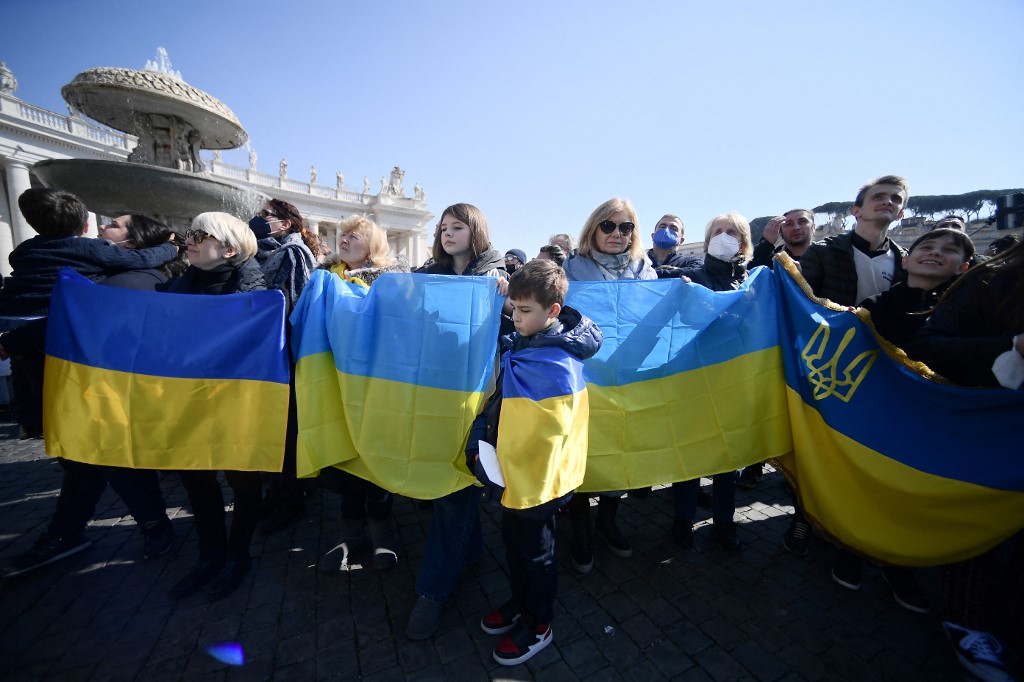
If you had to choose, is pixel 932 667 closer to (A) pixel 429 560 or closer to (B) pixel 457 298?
(A) pixel 429 560

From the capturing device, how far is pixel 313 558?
324 centimetres

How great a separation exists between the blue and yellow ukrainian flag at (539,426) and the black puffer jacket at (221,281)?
2044mm

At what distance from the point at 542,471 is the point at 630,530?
6.98 ft

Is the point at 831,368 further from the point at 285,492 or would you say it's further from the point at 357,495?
the point at 285,492

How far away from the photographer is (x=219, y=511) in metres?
2.99

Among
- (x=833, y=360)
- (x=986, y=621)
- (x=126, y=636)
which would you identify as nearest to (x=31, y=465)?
(x=126, y=636)

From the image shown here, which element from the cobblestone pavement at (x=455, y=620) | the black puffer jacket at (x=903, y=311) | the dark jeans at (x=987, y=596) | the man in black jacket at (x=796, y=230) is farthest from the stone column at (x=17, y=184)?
the dark jeans at (x=987, y=596)

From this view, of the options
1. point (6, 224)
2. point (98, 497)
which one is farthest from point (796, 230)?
point (6, 224)

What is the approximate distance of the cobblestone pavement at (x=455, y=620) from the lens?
225 centimetres

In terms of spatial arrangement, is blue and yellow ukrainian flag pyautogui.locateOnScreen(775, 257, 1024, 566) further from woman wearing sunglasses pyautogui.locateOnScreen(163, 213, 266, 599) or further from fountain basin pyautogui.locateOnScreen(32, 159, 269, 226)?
fountain basin pyautogui.locateOnScreen(32, 159, 269, 226)

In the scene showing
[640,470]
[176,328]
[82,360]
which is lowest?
[640,470]

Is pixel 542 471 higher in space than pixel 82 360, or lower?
lower

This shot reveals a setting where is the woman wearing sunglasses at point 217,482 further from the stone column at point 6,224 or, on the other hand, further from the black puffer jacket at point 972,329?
the stone column at point 6,224

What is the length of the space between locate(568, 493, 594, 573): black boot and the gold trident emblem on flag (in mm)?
1813
